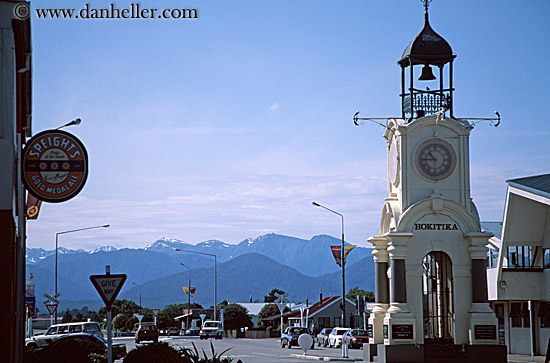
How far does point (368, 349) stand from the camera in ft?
120

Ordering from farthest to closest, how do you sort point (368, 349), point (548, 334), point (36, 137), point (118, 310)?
point (118, 310)
point (548, 334)
point (368, 349)
point (36, 137)

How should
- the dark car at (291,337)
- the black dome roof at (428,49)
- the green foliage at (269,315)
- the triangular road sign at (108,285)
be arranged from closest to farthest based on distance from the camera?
the triangular road sign at (108,285), the black dome roof at (428,49), the dark car at (291,337), the green foliage at (269,315)

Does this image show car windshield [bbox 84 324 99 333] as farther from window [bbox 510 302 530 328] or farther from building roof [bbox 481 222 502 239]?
building roof [bbox 481 222 502 239]

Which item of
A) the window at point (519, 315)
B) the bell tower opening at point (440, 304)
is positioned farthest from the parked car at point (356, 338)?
the bell tower opening at point (440, 304)

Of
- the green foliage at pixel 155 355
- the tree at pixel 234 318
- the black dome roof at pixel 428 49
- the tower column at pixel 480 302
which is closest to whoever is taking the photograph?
the green foliage at pixel 155 355

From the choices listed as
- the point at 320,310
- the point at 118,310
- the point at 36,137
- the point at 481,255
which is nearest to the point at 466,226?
the point at 481,255

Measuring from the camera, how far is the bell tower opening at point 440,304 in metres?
35.2

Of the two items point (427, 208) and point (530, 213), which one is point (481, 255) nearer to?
point (427, 208)

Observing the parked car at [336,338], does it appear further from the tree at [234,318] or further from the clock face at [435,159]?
the tree at [234,318]

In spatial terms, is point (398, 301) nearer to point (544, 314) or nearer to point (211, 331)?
point (544, 314)

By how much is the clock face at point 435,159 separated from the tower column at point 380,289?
3417 mm

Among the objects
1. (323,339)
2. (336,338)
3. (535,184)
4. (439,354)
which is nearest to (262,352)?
(336,338)

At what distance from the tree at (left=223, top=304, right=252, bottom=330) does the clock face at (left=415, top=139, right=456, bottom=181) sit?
3412 inches

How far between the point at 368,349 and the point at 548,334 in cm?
914
